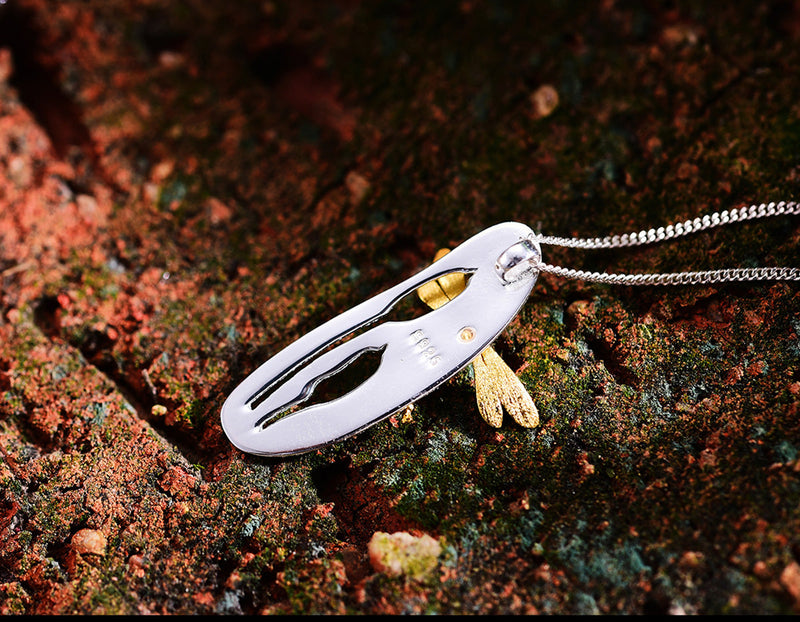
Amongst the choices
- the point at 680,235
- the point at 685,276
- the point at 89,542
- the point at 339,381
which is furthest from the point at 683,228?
the point at 89,542

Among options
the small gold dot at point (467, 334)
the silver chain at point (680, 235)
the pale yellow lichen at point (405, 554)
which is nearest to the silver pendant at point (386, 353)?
the small gold dot at point (467, 334)

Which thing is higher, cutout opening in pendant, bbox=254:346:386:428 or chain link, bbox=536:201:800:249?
cutout opening in pendant, bbox=254:346:386:428

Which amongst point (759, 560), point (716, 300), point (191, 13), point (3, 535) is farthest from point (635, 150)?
point (3, 535)

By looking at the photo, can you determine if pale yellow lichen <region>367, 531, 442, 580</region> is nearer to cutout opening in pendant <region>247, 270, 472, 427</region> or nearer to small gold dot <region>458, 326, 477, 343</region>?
cutout opening in pendant <region>247, 270, 472, 427</region>

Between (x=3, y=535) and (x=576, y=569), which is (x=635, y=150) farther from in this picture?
(x=3, y=535)

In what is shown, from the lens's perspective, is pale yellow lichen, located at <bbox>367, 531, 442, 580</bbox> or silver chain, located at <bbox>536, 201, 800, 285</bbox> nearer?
pale yellow lichen, located at <bbox>367, 531, 442, 580</bbox>

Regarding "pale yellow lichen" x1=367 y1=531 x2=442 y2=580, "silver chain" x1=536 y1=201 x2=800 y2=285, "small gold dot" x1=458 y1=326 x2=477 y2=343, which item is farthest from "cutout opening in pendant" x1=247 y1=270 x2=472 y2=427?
"pale yellow lichen" x1=367 y1=531 x2=442 y2=580

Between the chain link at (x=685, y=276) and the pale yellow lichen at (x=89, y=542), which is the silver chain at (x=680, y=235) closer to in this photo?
the chain link at (x=685, y=276)
